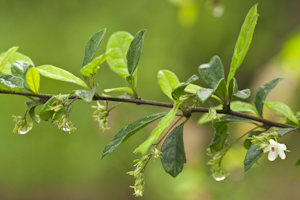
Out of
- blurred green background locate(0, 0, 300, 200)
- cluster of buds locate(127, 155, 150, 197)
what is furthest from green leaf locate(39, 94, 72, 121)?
blurred green background locate(0, 0, 300, 200)

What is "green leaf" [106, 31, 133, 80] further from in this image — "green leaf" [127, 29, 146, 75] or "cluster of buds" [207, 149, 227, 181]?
"cluster of buds" [207, 149, 227, 181]

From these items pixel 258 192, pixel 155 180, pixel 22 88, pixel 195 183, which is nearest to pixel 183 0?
pixel 22 88

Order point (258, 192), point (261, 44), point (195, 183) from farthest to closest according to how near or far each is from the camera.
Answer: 1. point (261, 44)
2. point (258, 192)
3. point (195, 183)

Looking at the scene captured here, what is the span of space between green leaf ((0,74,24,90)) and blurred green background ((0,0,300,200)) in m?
1.13

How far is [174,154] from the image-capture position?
43 cm

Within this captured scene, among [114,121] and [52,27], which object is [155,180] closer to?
[114,121]

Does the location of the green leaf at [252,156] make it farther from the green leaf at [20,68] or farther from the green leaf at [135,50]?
the green leaf at [20,68]

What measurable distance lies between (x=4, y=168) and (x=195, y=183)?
4.88 feet

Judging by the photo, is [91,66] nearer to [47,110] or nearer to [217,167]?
[47,110]

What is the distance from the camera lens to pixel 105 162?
213cm

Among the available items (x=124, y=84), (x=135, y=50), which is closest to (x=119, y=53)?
(x=135, y=50)

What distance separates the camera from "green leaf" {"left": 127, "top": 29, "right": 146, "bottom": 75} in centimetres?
41

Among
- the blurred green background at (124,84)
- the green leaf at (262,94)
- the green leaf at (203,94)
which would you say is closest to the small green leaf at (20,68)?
the green leaf at (203,94)

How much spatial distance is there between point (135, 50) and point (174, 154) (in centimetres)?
15
